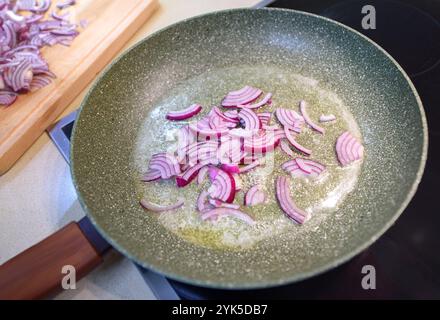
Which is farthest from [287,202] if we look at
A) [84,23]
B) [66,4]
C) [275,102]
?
[66,4]

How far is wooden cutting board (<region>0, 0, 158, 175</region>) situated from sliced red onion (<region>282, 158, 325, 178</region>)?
647mm

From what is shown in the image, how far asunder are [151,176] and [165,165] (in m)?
0.04

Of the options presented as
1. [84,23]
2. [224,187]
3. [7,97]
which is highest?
[84,23]

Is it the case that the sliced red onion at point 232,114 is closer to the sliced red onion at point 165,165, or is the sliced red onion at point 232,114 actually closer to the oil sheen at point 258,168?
the oil sheen at point 258,168

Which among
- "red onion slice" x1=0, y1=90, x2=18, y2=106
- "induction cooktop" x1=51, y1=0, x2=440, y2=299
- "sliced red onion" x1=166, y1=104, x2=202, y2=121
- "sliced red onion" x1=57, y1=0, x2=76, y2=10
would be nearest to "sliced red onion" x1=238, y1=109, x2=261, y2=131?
"sliced red onion" x1=166, y1=104, x2=202, y2=121

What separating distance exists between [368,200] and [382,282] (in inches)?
6.4

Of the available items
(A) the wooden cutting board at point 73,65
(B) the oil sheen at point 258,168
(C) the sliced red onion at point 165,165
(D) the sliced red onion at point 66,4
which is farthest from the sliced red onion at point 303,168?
(D) the sliced red onion at point 66,4

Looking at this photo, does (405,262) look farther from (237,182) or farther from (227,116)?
(227,116)

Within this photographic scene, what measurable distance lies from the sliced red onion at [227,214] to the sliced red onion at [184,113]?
28 cm

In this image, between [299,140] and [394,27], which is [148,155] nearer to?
[299,140]

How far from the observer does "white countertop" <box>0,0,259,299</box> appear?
83 centimetres

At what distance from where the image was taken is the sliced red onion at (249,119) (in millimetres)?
974

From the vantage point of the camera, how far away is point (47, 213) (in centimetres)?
95
